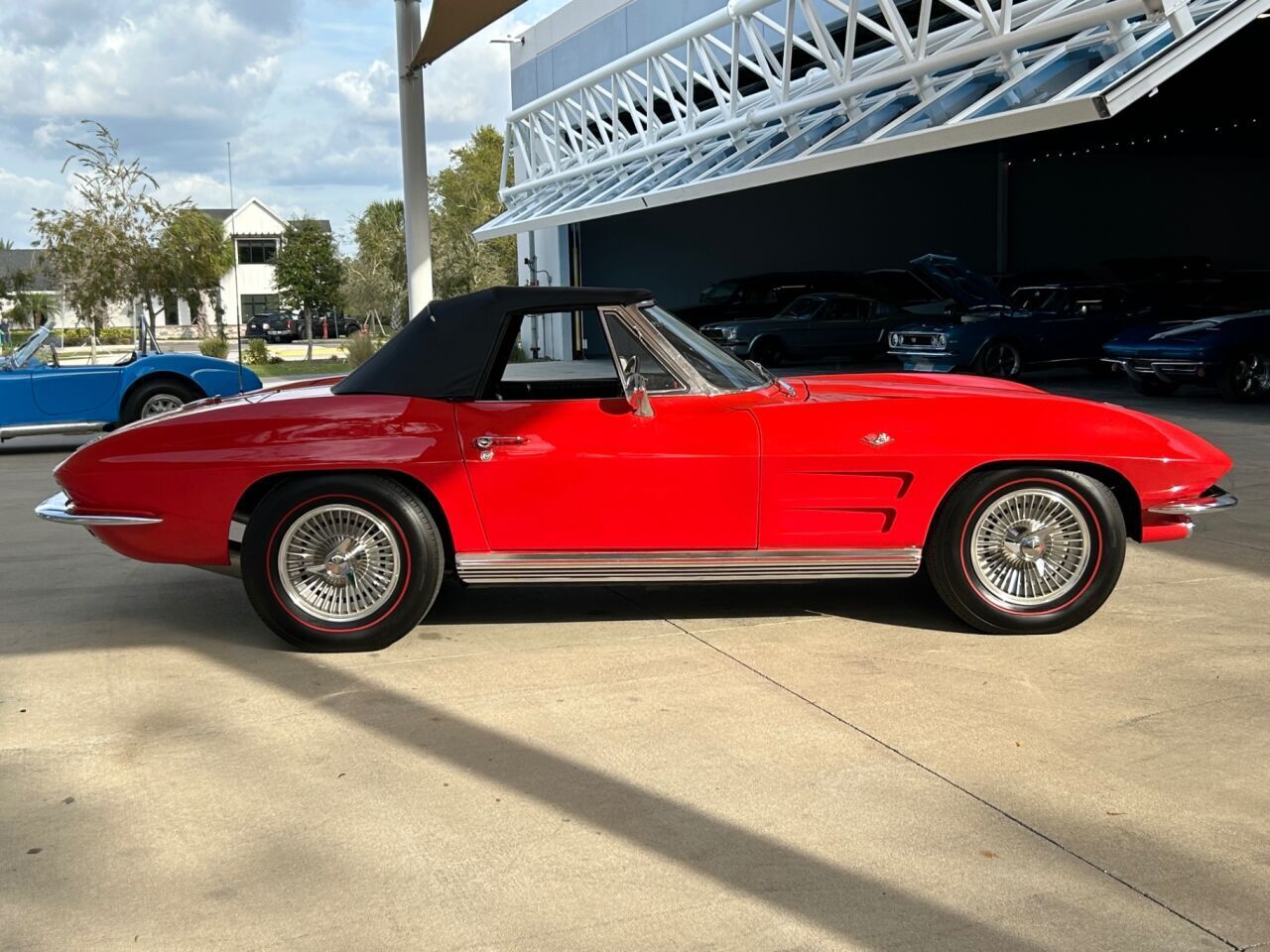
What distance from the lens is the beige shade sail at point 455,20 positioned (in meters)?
12.1

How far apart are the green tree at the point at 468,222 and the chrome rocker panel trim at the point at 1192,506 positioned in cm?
2195

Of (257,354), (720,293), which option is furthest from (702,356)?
(257,354)

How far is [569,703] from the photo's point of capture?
181 inches

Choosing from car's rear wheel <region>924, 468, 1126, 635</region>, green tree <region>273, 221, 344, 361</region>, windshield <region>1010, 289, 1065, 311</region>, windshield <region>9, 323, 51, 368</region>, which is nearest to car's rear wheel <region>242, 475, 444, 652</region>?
car's rear wheel <region>924, 468, 1126, 635</region>

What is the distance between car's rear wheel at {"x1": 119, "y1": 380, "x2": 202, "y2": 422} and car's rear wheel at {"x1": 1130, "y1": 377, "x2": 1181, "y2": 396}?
37.5 ft

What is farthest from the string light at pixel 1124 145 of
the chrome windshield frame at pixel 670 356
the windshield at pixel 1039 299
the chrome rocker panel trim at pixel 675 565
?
the chrome rocker panel trim at pixel 675 565

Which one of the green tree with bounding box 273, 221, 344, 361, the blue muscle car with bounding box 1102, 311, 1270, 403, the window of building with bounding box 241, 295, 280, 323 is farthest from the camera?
the window of building with bounding box 241, 295, 280, 323

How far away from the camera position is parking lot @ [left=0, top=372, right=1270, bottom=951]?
306 centimetres

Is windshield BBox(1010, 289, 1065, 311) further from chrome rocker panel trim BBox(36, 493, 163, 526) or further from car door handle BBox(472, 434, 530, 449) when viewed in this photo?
chrome rocker panel trim BBox(36, 493, 163, 526)

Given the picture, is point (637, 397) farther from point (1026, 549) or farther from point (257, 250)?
point (257, 250)

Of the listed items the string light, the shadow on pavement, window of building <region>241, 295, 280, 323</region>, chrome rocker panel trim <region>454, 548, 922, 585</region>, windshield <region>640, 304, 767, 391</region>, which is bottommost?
the shadow on pavement

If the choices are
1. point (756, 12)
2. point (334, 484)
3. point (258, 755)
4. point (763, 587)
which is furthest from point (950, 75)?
point (258, 755)

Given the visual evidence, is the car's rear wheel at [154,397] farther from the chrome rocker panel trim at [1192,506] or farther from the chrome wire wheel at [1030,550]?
the chrome rocker panel trim at [1192,506]

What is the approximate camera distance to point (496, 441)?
5.23m
